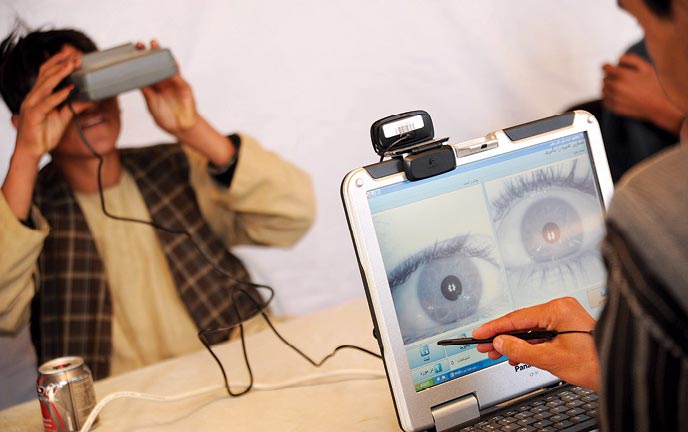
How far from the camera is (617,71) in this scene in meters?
2.24

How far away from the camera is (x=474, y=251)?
99 centimetres

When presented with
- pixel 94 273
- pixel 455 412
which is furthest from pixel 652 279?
pixel 94 273

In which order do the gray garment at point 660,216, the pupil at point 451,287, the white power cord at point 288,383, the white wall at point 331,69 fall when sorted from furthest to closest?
1. the white wall at point 331,69
2. the white power cord at point 288,383
3. the pupil at point 451,287
4. the gray garment at point 660,216

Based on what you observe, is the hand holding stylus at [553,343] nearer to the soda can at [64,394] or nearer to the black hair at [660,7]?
the black hair at [660,7]

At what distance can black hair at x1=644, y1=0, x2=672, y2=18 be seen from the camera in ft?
1.95

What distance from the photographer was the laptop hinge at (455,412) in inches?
37.1

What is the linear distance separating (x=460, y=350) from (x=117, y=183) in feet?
4.18

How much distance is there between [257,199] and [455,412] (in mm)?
1078

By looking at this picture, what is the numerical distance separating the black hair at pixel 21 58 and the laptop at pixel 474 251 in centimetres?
124

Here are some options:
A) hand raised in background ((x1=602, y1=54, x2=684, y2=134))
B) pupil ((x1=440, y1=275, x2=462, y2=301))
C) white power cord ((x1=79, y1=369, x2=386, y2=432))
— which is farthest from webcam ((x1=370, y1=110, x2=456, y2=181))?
hand raised in background ((x1=602, y1=54, x2=684, y2=134))

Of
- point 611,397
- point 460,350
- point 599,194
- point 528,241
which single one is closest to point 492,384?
point 460,350

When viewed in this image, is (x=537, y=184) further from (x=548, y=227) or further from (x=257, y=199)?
(x=257, y=199)

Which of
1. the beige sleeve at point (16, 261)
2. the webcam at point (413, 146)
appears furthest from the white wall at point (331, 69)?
the webcam at point (413, 146)

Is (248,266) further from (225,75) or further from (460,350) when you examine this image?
(460,350)
